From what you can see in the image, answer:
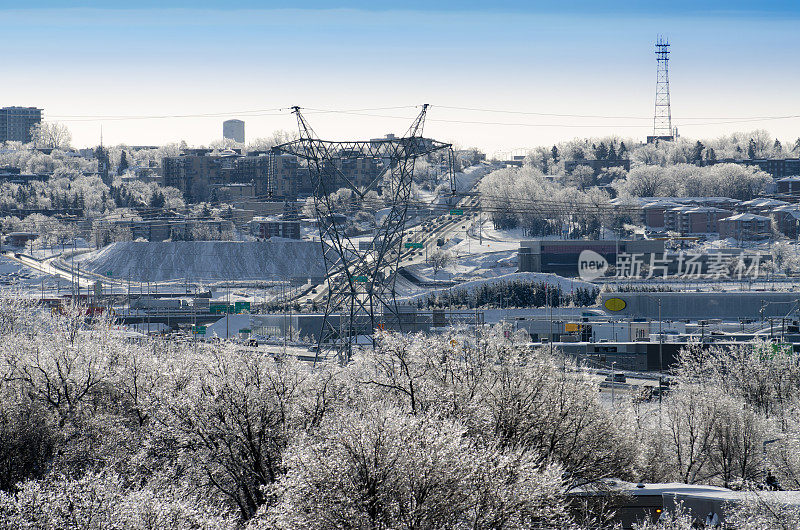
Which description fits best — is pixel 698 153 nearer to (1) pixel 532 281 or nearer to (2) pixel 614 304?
(1) pixel 532 281

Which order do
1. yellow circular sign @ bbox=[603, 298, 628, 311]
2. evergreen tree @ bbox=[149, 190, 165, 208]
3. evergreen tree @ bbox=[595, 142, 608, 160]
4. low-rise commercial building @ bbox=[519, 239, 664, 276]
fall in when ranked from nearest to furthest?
1. yellow circular sign @ bbox=[603, 298, 628, 311]
2. low-rise commercial building @ bbox=[519, 239, 664, 276]
3. evergreen tree @ bbox=[149, 190, 165, 208]
4. evergreen tree @ bbox=[595, 142, 608, 160]

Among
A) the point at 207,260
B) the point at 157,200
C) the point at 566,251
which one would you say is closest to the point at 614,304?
the point at 566,251

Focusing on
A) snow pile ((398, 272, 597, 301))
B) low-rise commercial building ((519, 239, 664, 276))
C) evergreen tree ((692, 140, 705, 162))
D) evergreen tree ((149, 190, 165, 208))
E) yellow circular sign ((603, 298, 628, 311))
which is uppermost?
evergreen tree ((692, 140, 705, 162))

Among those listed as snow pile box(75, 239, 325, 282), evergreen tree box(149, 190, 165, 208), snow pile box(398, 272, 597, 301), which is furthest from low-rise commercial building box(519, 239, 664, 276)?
evergreen tree box(149, 190, 165, 208)

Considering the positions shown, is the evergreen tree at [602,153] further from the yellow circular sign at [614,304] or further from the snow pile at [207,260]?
the yellow circular sign at [614,304]

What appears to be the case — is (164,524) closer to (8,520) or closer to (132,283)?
(8,520)

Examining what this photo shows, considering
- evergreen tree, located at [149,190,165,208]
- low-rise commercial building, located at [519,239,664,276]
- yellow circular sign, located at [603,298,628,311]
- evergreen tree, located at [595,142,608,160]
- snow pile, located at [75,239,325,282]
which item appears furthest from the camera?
evergreen tree, located at [595,142,608,160]

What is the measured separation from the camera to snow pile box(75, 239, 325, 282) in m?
95.6

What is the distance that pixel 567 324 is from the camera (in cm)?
5341

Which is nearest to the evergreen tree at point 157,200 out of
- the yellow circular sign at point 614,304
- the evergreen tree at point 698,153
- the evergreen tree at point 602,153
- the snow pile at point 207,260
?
the snow pile at point 207,260

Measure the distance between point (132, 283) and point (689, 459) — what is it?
230 ft

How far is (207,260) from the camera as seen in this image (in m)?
99.0

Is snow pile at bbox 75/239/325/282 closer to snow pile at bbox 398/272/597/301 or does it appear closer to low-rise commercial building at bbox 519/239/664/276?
low-rise commercial building at bbox 519/239/664/276

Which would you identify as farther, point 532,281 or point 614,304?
point 532,281
